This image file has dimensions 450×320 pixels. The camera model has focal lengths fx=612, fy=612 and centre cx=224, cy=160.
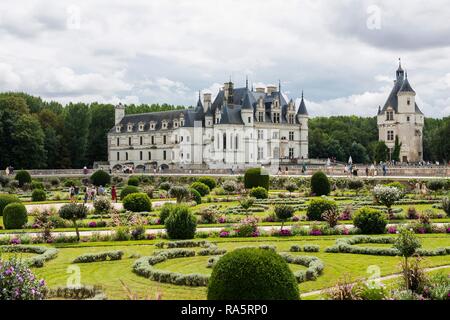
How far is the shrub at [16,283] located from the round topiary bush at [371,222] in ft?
46.8

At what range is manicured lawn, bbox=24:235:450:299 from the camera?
13694mm

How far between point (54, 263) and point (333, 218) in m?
10.7

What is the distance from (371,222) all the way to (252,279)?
1356cm

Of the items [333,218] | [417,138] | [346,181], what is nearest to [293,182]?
[346,181]

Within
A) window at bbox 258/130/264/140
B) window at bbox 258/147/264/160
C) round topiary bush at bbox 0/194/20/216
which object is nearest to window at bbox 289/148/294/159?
window at bbox 258/147/264/160

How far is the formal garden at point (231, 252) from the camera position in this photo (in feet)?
33.1

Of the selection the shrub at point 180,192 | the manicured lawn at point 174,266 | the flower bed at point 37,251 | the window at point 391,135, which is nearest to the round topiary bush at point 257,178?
the shrub at point 180,192

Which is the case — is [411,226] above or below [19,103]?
below

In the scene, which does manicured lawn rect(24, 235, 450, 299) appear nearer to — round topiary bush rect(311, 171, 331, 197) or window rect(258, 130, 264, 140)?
round topiary bush rect(311, 171, 331, 197)

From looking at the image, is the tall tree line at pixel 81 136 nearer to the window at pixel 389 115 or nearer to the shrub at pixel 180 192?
the window at pixel 389 115

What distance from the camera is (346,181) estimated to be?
43.0 meters
